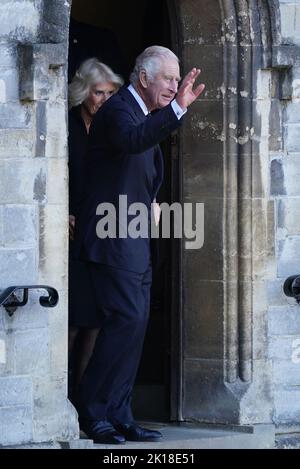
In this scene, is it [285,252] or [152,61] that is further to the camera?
[285,252]

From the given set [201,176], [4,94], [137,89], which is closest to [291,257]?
[201,176]

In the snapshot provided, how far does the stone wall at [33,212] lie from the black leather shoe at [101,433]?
22cm

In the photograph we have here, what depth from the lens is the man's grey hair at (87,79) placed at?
936 cm

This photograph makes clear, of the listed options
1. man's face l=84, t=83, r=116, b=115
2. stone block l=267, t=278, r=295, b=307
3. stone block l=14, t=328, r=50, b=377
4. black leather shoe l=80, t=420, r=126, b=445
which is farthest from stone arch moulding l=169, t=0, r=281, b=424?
stone block l=14, t=328, r=50, b=377

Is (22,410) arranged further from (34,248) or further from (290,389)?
(290,389)

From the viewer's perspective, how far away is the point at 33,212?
340 inches

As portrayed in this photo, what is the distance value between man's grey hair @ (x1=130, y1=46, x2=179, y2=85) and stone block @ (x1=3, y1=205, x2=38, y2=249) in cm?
89

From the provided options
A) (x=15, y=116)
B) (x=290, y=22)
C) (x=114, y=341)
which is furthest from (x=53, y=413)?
(x=290, y=22)

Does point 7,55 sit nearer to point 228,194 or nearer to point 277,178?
point 228,194

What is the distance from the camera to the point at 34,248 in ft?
28.3

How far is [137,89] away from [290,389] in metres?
1.75

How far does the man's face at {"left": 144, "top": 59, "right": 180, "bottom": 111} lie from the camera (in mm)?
8938

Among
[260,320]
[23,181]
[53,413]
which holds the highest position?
[23,181]

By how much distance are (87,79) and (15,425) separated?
6.04ft
